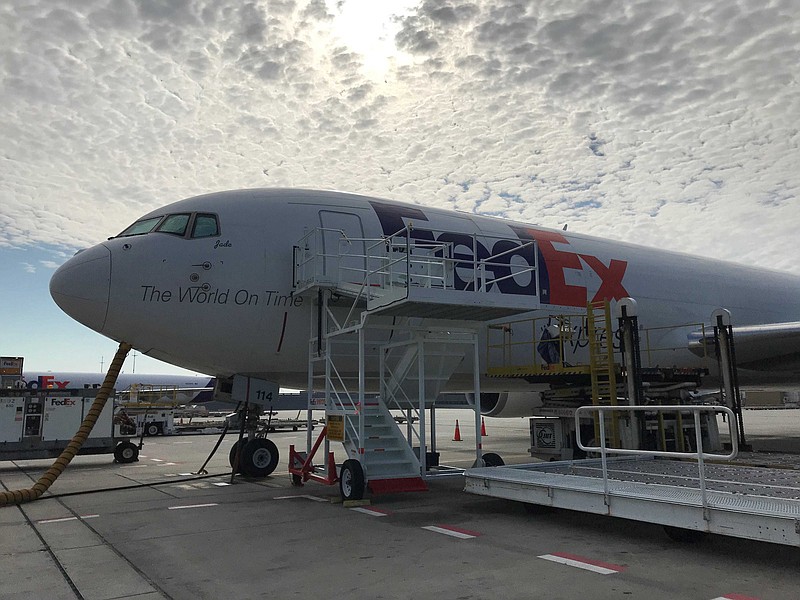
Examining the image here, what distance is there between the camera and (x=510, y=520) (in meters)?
7.10

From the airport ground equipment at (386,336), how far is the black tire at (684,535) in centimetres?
324

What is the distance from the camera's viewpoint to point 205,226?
32.7ft

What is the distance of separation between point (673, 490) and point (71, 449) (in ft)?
28.3

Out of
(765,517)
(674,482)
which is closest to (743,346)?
(674,482)

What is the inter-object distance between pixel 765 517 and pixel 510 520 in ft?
9.67

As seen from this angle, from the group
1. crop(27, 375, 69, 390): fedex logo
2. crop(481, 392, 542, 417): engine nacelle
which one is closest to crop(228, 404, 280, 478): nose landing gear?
crop(481, 392, 542, 417): engine nacelle

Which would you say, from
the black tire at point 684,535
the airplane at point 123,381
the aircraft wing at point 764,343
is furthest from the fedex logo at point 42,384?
the aircraft wing at point 764,343

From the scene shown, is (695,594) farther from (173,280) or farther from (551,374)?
(173,280)

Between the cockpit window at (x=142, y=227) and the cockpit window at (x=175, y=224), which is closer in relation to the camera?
the cockpit window at (x=175, y=224)

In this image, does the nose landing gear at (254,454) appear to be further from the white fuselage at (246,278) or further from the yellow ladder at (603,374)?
the yellow ladder at (603,374)

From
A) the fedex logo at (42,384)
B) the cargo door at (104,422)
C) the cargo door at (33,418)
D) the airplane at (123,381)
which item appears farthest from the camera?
the airplane at (123,381)

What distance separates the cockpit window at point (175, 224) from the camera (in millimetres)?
9859

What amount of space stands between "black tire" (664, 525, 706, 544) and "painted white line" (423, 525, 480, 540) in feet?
5.99

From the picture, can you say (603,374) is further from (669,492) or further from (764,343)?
(669,492)
